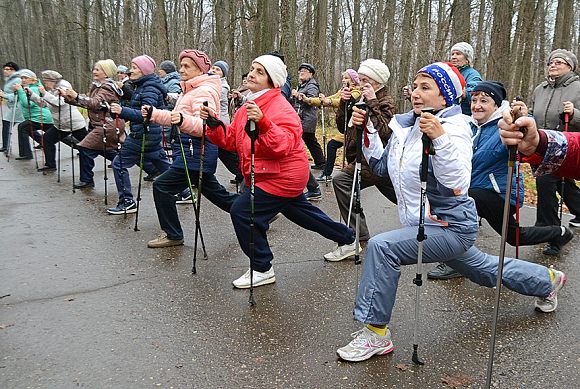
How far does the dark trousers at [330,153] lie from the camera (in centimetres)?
927

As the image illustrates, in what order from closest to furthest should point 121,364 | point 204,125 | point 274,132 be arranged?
point 121,364 → point 274,132 → point 204,125

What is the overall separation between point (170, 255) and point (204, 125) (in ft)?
5.43

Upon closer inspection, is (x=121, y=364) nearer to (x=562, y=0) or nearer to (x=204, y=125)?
(x=204, y=125)

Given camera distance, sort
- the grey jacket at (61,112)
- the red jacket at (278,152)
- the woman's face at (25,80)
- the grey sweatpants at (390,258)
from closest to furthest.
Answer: the grey sweatpants at (390,258)
the red jacket at (278,152)
the grey jacket at (61,112)
the woman's face at (25,80)

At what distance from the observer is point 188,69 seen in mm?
5664

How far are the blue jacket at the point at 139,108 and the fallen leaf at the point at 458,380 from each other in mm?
4628

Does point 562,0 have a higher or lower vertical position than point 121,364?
higher

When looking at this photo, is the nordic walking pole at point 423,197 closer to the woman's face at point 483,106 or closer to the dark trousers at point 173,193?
the woman's face at point 483,106

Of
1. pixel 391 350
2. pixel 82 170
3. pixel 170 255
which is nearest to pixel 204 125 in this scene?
pixel 170 255

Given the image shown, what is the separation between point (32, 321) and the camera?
3982 millimetres

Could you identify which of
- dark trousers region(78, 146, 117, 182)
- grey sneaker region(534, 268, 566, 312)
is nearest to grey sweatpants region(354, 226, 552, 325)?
grey sneaker region(534, 268, 566, 312)

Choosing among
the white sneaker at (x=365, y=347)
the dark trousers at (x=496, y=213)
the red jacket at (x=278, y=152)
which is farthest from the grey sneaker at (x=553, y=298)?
the red jacket at (x=278, y=152)

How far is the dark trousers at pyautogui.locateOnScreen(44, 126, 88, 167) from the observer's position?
1015cm

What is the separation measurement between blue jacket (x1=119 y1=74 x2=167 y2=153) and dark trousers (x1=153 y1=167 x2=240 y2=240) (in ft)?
3.17
